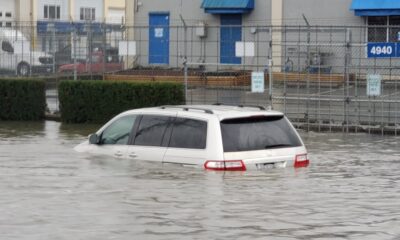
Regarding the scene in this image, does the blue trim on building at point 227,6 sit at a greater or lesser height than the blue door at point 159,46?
greater

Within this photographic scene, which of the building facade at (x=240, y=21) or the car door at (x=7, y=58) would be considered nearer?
the car door at (x=7, y=58)

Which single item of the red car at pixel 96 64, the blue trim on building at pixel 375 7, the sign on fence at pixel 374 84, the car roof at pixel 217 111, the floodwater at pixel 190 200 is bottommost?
the floodwater at pixel 190 200

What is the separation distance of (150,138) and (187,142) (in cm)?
80

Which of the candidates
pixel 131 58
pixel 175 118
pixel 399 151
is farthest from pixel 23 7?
pixel 175 118

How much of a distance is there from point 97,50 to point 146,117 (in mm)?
14353

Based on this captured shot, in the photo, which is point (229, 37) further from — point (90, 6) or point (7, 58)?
point (90, 6)

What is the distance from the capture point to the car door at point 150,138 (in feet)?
47.4

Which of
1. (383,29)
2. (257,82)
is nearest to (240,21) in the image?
(383,29)

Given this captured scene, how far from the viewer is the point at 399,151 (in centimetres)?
1997

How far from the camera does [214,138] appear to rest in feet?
44.9

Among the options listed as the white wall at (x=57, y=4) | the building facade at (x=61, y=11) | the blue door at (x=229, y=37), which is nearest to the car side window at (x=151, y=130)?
the blue door at (x=229, y=37)

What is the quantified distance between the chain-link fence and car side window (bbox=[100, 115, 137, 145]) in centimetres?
963

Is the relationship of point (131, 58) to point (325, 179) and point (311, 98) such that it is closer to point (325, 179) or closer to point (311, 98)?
point (311, 98)

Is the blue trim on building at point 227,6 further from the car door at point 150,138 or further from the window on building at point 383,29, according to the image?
the car door at point 150,138
